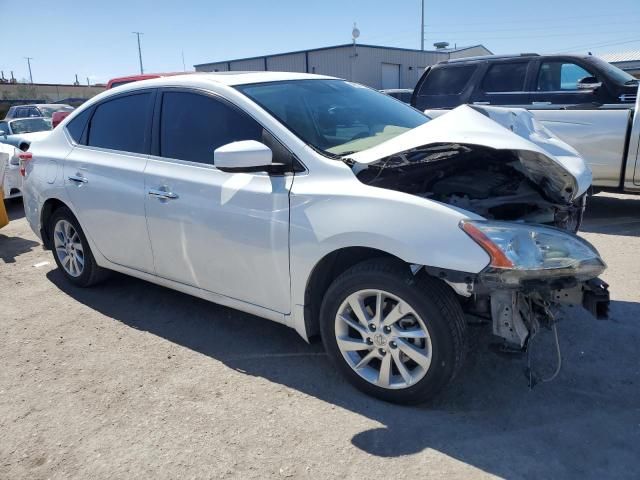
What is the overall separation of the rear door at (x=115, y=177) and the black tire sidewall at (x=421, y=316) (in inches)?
65.3

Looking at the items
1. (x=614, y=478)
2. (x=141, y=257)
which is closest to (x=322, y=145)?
(x=141, y=257)

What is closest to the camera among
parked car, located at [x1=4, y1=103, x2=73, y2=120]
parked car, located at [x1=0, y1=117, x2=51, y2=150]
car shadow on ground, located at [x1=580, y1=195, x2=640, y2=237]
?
car shadow on ground, located at [x1=580, y1=195, x2=640, y2=237]

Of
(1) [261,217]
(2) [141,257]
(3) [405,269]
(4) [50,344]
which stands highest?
(1) [261,217]

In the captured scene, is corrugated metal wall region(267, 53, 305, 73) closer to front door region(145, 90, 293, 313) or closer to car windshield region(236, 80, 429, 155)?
car windshield region(236, 80, 429, 155)

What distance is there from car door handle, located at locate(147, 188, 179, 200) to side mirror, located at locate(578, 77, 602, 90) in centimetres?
553

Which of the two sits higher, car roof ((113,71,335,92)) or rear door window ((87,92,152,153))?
car roof ((113,71,335,92))

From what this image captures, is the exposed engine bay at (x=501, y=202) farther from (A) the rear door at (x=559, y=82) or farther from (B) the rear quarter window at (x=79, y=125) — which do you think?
(A) the rear door at (x=559, y=82)

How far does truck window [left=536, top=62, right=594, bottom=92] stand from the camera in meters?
7.09

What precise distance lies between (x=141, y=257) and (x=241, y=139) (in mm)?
1328

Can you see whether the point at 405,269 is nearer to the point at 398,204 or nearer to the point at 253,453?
the point at 398,204

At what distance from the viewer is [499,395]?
305 centimetres

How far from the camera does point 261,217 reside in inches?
126

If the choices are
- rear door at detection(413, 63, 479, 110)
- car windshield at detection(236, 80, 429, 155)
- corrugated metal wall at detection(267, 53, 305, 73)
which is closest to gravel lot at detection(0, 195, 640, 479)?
car windshield at detection(236, 80, 429, 155)

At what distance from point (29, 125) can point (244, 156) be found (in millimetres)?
13560
